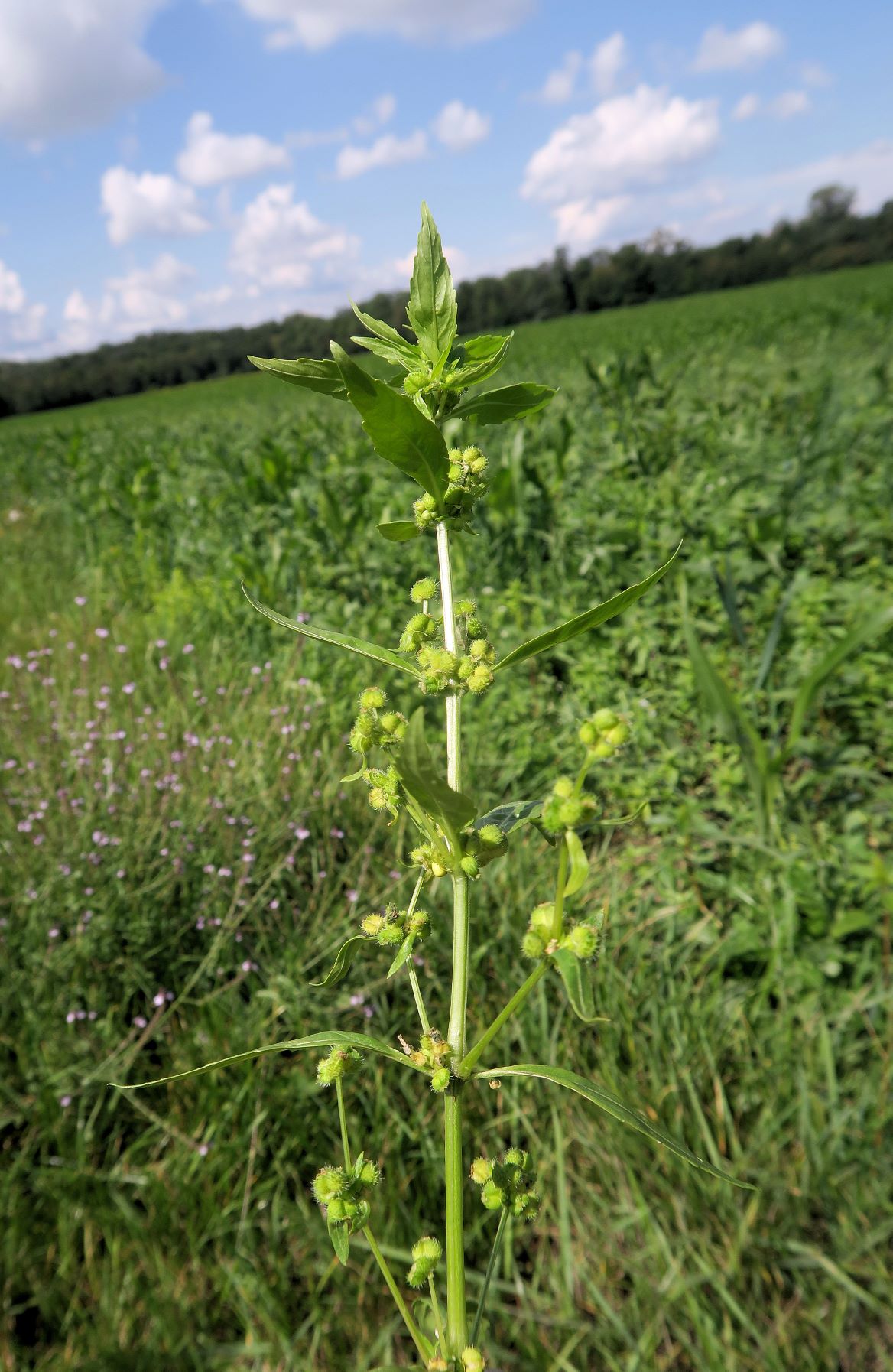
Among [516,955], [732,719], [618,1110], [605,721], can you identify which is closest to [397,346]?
[605,721]

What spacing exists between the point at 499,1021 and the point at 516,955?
181 cm

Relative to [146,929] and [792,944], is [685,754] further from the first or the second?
[146,929]

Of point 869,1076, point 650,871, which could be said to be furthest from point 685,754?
point 869,1076

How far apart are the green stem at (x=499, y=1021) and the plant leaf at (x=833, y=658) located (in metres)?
2.14

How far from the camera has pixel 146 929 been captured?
219 cm

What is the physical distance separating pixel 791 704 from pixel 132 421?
58.3ft

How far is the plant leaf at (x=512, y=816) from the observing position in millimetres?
594

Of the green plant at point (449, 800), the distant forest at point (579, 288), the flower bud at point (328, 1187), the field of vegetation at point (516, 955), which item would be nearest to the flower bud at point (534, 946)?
the green plant at point (449, 800)

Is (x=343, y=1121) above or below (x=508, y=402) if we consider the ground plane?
below

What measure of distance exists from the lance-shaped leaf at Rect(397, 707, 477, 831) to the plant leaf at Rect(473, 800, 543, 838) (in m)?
0.09

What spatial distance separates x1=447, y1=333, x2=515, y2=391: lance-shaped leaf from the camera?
23.4 inches

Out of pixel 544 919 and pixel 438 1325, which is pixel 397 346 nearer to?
pixel 544 919

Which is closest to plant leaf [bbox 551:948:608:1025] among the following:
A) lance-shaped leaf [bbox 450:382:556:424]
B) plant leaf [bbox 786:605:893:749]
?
lance-shaped leaf [bbox 450:382:556:424]

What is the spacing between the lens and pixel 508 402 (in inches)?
24.0
